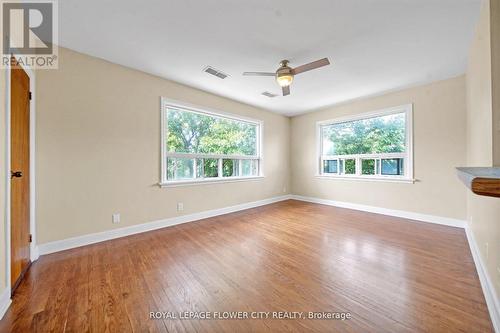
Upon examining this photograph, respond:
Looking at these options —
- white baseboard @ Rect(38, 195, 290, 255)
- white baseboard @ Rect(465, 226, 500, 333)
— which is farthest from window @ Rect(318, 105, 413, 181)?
white baseboard @ Rect(38, 195, 290, 255)

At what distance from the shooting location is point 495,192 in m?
0.62

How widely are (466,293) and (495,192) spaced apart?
5.48 ft

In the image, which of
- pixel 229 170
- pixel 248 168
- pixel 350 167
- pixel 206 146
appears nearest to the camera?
pixel 206 146

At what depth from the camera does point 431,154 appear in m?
3.51

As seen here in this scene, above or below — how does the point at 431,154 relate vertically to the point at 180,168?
above

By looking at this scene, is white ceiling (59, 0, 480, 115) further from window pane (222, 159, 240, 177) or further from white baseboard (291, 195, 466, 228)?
white baseboard (291, 195, 466, 228)

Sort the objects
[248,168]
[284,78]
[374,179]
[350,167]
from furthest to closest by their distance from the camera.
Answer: [248,168] < [350,167] < [374,179] < [284,78]

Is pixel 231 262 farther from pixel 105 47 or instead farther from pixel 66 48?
pixel 66 48

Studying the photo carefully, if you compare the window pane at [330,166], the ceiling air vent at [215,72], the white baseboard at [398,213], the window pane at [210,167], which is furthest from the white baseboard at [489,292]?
the window pane at [210,167]

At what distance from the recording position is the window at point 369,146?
3.86 meters

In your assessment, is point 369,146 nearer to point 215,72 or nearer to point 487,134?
point 487,134

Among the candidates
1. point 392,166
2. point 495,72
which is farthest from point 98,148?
point 392,166

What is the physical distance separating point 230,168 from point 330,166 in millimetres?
2609

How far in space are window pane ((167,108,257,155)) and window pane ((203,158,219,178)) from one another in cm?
17
